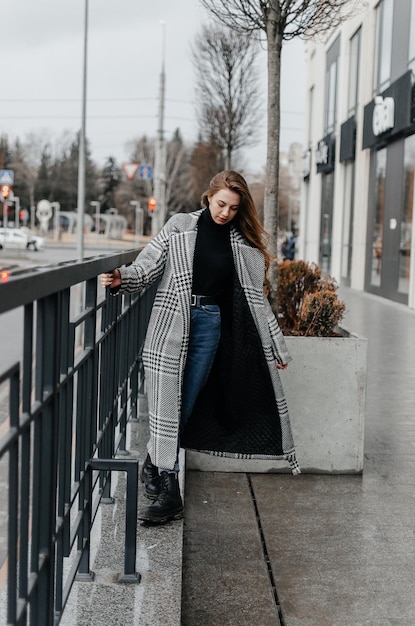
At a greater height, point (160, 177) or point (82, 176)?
point (160, 177)

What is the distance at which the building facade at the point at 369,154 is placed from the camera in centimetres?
1972

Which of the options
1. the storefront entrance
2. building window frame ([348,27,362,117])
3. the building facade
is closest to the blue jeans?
the building facade

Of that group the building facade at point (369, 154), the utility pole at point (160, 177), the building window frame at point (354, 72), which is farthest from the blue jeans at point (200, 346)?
the utility pole at point (160, 177)

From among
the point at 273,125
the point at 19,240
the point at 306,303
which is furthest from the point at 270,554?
the point at 19,240

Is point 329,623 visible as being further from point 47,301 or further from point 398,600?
point 47,301

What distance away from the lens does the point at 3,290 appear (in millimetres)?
1803

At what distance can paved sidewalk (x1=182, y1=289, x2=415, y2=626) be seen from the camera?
374cm

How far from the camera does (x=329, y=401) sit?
5711mm

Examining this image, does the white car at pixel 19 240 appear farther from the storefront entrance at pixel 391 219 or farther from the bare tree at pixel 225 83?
the storefront entrance at pixel 391 219

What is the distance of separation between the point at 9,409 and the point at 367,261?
22.8m

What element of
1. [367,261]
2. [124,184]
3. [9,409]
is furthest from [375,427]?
[124,184]

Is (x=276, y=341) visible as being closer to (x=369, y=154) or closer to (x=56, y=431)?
(x=56, y=431)

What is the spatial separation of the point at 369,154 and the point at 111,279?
70.5ft

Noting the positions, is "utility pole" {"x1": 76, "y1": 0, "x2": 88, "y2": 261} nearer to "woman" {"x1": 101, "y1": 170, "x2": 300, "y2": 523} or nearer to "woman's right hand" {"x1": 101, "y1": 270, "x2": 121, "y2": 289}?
"woman" {"x1": 101, "y1": 170, "x2": 300, "y2": 523}
